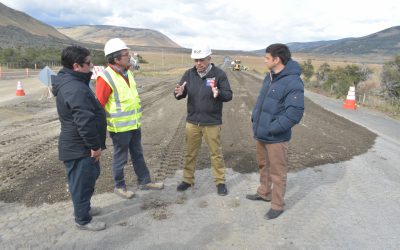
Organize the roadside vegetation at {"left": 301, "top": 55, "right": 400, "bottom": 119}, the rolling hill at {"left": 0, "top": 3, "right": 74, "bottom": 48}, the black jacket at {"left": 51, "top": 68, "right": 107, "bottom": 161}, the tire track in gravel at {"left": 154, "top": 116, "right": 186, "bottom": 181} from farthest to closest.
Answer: the rolling hill at {"left": 0, "top": 3, "right": 74, "bottom": 48} < the roadside vegetation at {"left": 301, "top": 55, "right": 400, "bottom": 119} < the tire track in gravel at {"left": 154, "top": 116, "right": 186, "bottom": 181} < the black jacket at {"left": 51, "top": 68, "right": 107, "bottom": 161}

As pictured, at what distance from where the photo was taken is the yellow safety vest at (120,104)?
15.3 feet

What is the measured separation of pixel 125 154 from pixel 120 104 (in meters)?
0.74

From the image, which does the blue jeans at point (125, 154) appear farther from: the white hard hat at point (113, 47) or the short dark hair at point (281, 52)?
the short dark hair at point (281, 52)

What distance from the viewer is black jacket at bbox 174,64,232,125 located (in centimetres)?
507

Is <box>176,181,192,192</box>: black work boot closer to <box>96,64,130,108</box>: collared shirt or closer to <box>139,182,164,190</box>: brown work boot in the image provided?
<box>139,182,164,190</box>: brown work boot

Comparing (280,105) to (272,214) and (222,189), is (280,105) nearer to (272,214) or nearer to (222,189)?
(272,214)

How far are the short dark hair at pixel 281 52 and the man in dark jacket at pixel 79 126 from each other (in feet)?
7.02

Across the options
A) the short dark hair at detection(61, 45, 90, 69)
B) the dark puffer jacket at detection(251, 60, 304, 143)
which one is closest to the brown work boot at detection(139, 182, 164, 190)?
the dark puffer jacket at detection(251, 60, 304, 143)

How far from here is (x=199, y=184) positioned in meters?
5.75

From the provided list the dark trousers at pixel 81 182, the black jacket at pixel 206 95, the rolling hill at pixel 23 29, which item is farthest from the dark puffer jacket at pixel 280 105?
the rolling hill at pixel 23 29

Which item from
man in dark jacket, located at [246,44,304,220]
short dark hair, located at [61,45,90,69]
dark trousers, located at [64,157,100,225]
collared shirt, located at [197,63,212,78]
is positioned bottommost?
dark trousers, located at [64,157,100,225]

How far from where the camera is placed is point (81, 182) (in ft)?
13.3

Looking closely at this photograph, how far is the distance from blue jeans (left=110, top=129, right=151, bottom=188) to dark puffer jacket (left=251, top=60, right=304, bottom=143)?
5.57ft

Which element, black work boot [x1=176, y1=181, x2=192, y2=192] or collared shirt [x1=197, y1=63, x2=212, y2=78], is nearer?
collared shirt [x1=197, y1=63, x2=212, y2=78]
